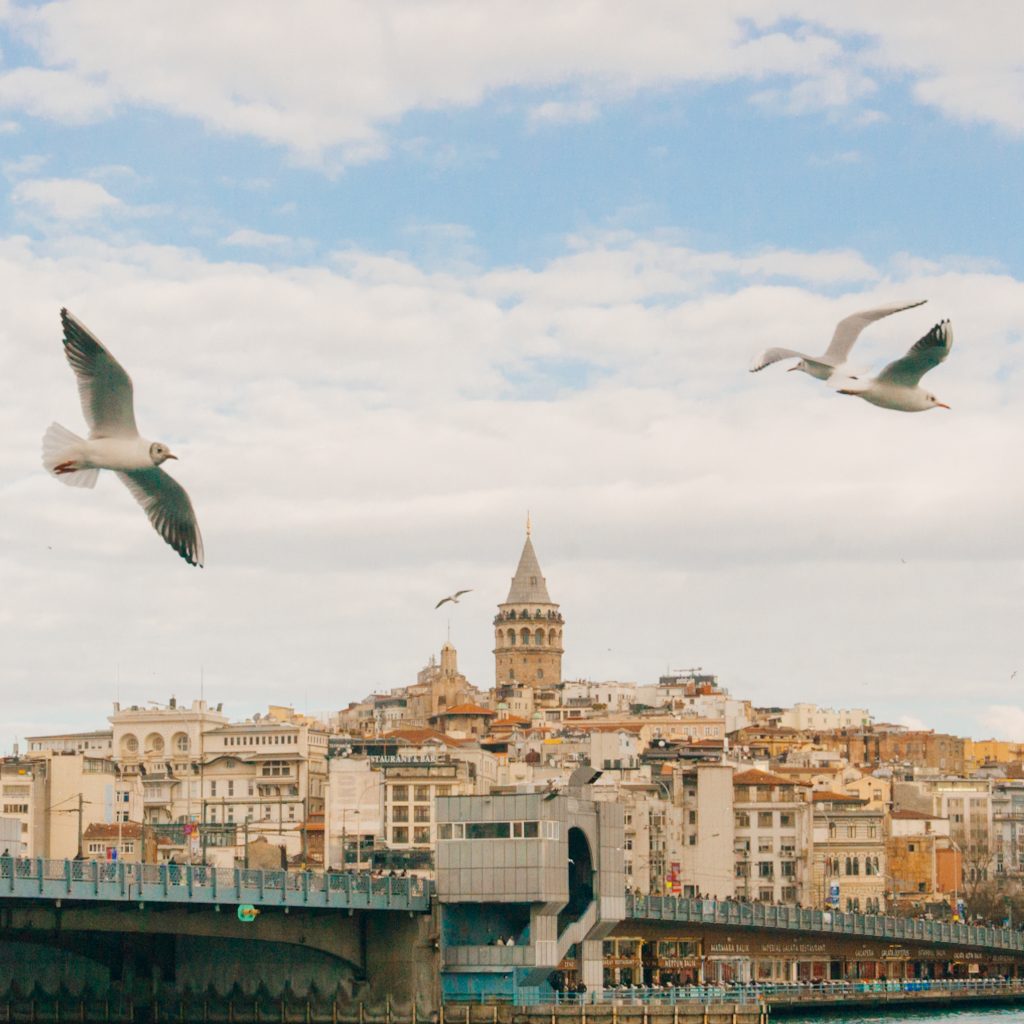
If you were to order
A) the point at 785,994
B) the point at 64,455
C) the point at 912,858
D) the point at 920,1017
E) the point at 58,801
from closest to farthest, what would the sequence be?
1. the point at 64,455
2. the point at 785,994
3. the point at 920,1017
4. the point at 58,801
5. the point at 912,858

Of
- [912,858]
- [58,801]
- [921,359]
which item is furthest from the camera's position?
[912,858]

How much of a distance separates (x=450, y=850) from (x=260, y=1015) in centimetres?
845

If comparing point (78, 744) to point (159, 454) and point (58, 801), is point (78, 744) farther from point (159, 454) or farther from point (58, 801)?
point (159, 454)

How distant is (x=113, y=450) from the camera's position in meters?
26.7

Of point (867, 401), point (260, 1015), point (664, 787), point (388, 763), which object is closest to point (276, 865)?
point (388, 763)

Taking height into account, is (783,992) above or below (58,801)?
below

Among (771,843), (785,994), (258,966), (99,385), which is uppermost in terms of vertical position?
(771,843)

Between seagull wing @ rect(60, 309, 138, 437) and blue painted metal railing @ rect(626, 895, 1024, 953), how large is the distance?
6679 centimetres

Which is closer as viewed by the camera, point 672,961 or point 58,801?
point 672,961

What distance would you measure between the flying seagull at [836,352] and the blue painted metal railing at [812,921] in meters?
60.6

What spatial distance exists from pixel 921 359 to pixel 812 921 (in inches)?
3100

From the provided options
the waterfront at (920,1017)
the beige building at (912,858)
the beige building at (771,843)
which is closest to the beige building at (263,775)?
the beige building at (771,843)

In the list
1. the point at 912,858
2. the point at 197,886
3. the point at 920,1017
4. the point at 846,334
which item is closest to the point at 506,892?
the point at 197,886

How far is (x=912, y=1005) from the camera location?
4205 inches
